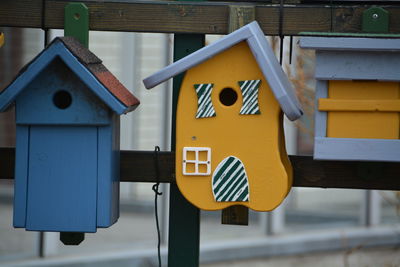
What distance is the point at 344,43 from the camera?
228cm

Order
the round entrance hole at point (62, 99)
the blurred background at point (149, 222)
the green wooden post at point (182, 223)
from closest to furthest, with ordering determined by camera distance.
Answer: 1. the round entrance hole at point (62, 99)
2. the green wooden post at point (182, 223)
3. the blurred background at point (149, 222)

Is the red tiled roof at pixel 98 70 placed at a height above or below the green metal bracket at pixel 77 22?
below

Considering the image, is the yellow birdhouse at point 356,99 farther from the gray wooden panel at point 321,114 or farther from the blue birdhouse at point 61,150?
the blue birdhouse at point 61,150

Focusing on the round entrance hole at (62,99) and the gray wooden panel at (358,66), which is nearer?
the gray wooden panel at (358,66)

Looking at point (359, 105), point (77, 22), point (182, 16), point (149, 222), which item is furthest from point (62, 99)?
point (149, 222)

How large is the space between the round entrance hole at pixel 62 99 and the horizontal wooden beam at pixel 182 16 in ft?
0.74

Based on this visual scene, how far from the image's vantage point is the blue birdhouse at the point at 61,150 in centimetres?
238

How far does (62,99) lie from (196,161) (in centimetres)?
46

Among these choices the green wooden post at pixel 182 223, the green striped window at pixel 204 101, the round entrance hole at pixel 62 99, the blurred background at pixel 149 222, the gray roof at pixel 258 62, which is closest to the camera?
the gray roof at pixel 258 62

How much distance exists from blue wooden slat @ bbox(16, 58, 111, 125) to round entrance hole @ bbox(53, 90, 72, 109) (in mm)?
44

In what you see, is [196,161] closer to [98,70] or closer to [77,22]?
[98,70]

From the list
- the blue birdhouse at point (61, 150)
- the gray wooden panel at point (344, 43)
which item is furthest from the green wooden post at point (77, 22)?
the gray wooden panel at point (344, 43)

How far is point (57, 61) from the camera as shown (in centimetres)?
240

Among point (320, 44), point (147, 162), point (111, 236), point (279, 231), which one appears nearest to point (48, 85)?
point (147, 162)
